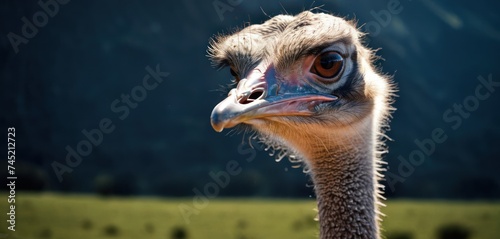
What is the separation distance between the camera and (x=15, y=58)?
43.6 ft

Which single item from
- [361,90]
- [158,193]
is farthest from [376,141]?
[158,193]

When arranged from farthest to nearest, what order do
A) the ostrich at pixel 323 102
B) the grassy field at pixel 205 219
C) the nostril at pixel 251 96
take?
1. the grassy field at pixel 205 219
2. the ostrich at pixel 323 102
3. the nostril at pixel 251 96

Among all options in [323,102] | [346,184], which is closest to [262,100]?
[323,102]

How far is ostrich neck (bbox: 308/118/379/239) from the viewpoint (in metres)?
2.07

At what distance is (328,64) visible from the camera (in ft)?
6.67

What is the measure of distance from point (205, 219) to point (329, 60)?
1078 cm

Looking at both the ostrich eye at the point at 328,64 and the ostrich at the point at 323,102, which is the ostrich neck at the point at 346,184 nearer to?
the ostrich at the point at 323,102

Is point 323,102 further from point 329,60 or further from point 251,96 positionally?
point 251,96

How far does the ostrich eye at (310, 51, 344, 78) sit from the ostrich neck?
240 millimetres

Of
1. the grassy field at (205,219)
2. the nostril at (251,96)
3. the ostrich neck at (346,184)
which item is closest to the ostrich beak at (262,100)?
the nostril at (251,96)

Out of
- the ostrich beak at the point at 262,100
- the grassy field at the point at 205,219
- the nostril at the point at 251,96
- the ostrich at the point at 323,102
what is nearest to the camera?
the ostrich beak at the point at 262,100

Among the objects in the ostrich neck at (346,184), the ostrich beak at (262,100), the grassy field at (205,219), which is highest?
the ostrich beak at (262,100)

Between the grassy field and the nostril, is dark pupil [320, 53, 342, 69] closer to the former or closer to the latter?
the nostril

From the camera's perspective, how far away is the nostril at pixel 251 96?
1.77m
